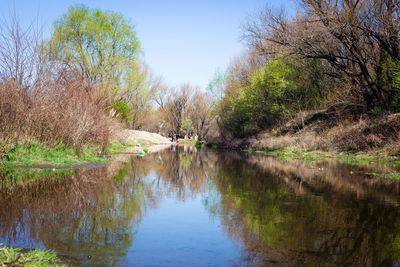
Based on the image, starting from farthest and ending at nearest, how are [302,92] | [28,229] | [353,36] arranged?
[302,92] < [353,36] < [28,229]

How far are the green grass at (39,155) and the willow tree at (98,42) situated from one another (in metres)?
20.3

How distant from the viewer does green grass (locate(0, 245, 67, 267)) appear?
3597mm

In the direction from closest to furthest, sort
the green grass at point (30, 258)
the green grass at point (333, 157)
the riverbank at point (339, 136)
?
the green grass at point (30, 258)
the green grass at point (333, 157)
the riverbank at point (339, 136)

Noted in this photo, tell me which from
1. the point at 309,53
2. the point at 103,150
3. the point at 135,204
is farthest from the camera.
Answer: the point at 309,53

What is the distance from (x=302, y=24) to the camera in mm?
25641

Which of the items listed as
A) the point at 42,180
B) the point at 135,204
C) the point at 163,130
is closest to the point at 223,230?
the point at 135,204

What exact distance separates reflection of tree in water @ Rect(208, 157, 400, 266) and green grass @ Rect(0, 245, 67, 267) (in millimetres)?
2411

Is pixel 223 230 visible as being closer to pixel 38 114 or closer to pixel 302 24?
pixel 38 114

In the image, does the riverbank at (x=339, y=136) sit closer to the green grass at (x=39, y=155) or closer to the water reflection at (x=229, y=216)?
the water reflection at (x=229, y=216)

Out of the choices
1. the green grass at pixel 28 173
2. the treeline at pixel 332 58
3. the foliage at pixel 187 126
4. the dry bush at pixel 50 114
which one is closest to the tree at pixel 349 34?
the treeline at pixel 332 58

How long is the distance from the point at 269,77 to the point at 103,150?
21.6 meters

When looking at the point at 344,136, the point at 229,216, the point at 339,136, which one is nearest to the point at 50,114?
the point at 229,216

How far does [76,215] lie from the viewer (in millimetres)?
6484

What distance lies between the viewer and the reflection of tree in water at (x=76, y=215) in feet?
15.8
